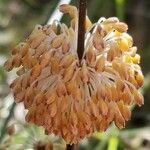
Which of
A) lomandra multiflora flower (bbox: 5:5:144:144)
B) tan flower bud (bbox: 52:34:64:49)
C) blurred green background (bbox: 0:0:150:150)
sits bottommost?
blurred green background (bbox: 0:0:150:150)

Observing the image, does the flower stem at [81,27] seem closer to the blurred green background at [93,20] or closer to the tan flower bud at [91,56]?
the tan flower bud at [91,56]

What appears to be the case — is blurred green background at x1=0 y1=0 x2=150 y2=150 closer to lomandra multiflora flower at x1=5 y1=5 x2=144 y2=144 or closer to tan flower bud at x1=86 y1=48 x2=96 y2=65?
lomandra multiflora flower at x1=5 y1=5 x2=144 y2=144

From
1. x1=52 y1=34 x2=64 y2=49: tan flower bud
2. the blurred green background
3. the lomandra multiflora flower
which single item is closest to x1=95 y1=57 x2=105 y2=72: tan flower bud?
the lomandra multiflora flower

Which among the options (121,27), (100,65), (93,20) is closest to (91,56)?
(100,65)

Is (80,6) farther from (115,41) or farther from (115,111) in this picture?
(115,111)

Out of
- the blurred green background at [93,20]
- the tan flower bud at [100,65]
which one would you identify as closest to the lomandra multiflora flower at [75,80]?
the tan flower bud at [100,65]

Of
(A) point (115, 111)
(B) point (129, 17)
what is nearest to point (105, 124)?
(A) point (115, 111)

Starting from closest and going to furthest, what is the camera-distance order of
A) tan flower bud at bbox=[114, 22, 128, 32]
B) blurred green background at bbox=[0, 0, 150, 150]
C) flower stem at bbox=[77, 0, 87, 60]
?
A: flower stem at bbox=[77, 0, 87, 60], tan flower bud at bbox=[114, 22, 128, 32], blurred green background at bbox=[0, 0, 150, 150]

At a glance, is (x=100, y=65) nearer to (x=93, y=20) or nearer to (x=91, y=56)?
(x=91, y=56)
